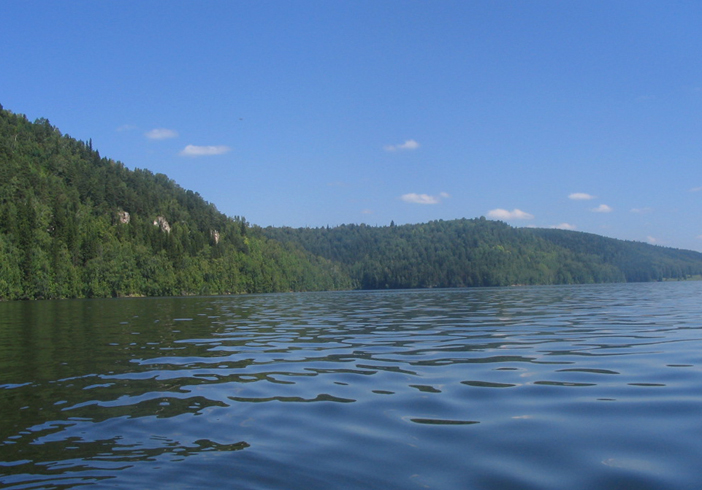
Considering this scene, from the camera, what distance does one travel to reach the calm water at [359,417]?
22.1 ft

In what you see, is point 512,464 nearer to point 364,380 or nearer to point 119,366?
point 364,380

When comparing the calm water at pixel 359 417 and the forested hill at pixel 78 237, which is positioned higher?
the forested hill at pixel 78 237

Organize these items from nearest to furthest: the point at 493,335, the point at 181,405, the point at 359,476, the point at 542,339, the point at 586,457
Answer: the point at 359,476
the point at 586,457
the point at 181,405
the point at 542,339
the point at 493,335

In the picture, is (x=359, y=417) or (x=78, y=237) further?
(x=78, y=237)

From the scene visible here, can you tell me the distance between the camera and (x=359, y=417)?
31.4 feet

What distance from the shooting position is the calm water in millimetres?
6746

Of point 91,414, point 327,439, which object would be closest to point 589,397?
point 327,439

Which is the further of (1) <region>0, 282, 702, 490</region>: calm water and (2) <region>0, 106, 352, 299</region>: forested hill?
(2) <region>0, 106, 352, 299</region>: forested hill

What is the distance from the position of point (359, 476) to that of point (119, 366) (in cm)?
1151

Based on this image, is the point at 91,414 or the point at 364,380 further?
the point at 364,380

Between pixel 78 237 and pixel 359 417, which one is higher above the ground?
pixel 78 237

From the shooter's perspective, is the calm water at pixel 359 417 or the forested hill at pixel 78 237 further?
the forested hill at pixel 78 237

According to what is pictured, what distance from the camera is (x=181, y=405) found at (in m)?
10.6

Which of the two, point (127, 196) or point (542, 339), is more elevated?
point (127, 196)
